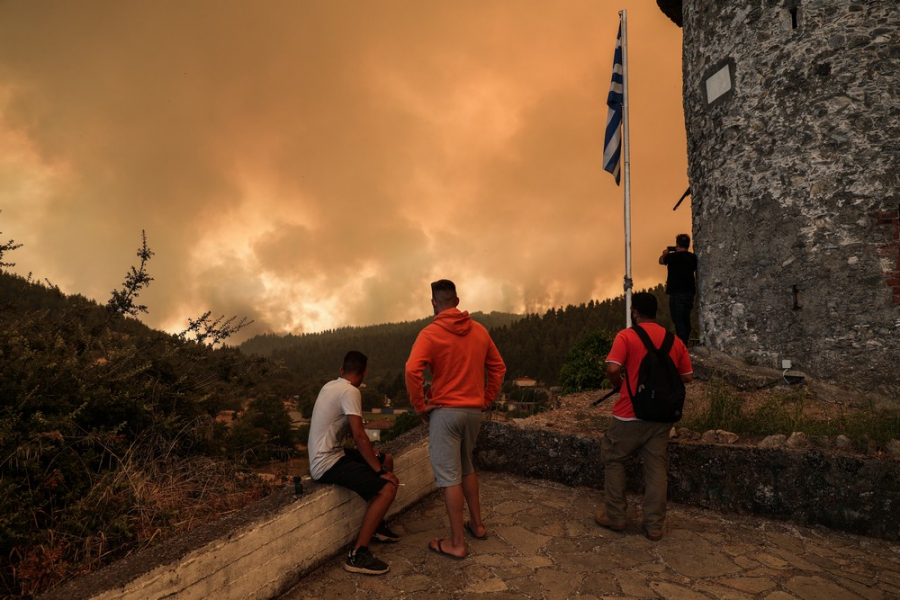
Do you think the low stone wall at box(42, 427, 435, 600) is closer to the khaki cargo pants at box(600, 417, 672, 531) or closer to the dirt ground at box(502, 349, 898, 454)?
the khaki cargo pants at box(600, 417, 672, 531)

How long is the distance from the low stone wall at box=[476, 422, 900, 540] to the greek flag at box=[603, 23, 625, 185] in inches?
Result: 221

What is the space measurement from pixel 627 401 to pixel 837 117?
541 centimetres

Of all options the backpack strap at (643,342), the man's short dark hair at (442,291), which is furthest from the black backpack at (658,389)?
the man's short dark hair at (442,291)

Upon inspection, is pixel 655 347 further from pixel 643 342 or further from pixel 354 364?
pixel 354 364

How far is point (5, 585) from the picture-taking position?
9.92ft

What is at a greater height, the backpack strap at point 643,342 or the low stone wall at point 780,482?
the backpack strap at point 643,342

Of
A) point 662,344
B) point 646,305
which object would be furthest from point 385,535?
point 646,305

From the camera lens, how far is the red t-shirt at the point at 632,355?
13.2 ft

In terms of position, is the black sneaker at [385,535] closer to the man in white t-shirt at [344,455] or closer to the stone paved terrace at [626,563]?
the stone paved terrace at [626,563]

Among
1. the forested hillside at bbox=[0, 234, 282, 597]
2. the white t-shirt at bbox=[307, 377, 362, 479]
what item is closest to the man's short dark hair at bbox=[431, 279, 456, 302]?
the white t-shirt at bbox=[307, 377, 362, 479]

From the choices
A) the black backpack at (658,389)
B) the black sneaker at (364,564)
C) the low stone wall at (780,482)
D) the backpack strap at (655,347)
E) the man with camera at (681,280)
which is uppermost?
the man with camera at (681,280)

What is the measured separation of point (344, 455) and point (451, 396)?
91 cm

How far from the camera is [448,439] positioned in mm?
3732

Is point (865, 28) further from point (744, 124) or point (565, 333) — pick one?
point (565, 333)
